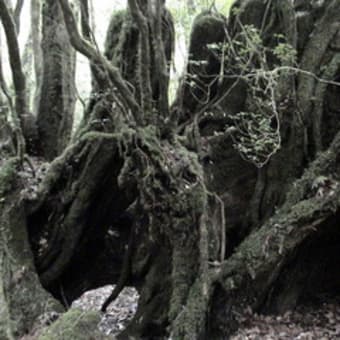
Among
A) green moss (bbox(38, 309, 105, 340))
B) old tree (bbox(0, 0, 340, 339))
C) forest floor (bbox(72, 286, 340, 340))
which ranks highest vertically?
old tree (bbox(0, 0, 340, 339))

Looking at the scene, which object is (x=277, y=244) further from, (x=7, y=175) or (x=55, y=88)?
(x=55, y=88)

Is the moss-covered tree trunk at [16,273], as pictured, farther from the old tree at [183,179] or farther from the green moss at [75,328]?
the green moss at [75,328]

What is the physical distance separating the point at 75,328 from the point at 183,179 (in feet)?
6.97

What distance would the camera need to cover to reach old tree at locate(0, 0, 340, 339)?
4.79 metres

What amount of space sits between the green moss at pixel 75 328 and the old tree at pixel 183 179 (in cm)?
5

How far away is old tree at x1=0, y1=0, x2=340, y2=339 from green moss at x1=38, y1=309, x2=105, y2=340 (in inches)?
1.8

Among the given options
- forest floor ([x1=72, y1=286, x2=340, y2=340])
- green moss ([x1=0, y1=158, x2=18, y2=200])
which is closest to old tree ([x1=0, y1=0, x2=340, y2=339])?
green moss ([x1=0, y1=158, x2=18, y2=200])

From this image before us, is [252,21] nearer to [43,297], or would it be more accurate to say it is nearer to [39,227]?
[39,227]

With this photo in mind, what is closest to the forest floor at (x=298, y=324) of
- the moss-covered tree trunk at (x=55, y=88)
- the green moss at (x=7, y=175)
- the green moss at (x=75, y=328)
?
the green moss at (x=75, y=328)

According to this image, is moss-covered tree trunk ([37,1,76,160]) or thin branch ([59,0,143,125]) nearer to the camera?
thin branch ([59,0,143,125])

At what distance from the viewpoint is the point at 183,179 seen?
198 inches

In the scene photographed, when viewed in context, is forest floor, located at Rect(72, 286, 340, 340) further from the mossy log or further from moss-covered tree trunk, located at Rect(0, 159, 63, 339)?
moss-covered tree trunk, located at Rect(0, 159, 63, 339)

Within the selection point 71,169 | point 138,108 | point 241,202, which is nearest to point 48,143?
point 71,169

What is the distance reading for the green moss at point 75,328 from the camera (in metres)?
3.92
